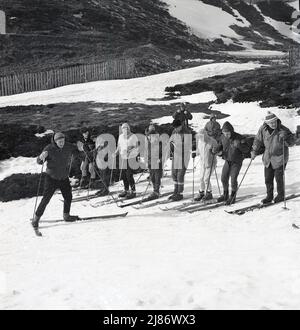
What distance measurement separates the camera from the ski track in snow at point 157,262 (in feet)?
18.5

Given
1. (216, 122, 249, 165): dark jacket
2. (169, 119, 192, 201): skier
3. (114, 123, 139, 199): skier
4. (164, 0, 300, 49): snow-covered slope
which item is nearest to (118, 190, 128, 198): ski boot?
(114, 123, 139, 199): skier

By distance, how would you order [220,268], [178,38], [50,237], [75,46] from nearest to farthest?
[220,268] < [50,237] < [75,46] < [178,38]

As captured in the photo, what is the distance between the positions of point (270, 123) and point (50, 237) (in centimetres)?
483

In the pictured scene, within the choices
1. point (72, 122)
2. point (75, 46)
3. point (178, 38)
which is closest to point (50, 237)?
point (72, 122)

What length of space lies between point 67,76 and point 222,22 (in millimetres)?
52157

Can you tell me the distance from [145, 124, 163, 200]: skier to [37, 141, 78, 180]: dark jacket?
2.57 meters

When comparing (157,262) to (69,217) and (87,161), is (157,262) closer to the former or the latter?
(69,217)

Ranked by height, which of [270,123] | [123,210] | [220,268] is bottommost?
[123,210]

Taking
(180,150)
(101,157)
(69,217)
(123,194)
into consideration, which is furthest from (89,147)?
(69,217)

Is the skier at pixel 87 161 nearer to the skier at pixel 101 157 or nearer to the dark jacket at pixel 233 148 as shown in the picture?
the skier at pixel 101 157

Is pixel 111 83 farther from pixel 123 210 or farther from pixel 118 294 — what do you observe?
pixel 118 294

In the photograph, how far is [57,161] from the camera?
9625 millimetres

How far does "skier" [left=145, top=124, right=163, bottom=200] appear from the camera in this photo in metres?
11.8

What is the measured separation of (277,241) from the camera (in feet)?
25.9
